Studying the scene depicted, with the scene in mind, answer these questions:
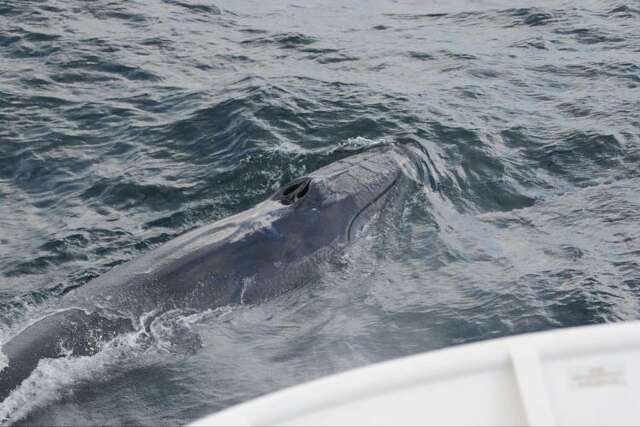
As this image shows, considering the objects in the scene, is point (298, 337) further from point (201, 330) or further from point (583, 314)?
point (583, 314)

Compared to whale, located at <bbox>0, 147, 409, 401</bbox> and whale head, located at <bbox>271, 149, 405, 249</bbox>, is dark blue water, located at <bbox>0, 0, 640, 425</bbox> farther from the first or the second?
whale head, located at <bbox>271, 149, 405, 249</bbox>

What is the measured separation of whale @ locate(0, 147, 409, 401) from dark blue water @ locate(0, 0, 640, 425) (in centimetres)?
15

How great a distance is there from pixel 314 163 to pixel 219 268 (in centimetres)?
380

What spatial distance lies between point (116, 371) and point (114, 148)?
575cm

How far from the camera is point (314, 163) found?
11992 millimetres

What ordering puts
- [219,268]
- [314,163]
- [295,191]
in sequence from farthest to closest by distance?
[314,163] < [295,191] < [219,268]

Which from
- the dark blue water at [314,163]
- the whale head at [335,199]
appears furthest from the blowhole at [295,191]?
the dark blue water at [314,163]

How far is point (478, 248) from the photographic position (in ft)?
32.5

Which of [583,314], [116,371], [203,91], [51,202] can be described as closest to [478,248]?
[583,314]

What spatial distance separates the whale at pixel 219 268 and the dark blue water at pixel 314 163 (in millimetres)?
147

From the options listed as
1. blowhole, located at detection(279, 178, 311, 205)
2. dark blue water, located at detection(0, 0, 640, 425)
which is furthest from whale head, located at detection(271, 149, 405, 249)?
dark blue water, located at detection(0, 0, 640, 425)

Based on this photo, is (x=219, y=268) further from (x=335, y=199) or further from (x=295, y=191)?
(x=335, y=199)

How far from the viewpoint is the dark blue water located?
8.14 m

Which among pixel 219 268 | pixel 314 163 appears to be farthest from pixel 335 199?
pixel 314 163
